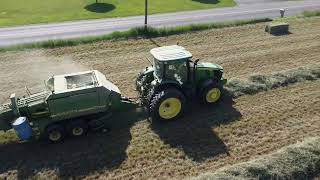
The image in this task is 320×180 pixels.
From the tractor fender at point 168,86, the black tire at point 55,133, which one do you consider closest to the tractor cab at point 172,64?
the tractor fender at point 168,86

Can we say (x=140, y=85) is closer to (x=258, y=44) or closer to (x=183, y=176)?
(x=183, y=176)

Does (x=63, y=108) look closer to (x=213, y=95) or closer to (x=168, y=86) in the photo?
(x=168, y=86)

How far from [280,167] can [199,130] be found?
3344mm

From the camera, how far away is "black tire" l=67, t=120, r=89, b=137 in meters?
12.9

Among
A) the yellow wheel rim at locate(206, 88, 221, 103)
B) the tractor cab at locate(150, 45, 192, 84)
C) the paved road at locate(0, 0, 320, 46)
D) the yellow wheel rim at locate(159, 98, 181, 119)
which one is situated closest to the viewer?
the yellow wheel rim at locate(159, 98, 181, 119)

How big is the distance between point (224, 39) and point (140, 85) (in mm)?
10761

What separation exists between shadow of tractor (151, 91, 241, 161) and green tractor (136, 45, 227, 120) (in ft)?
1.20

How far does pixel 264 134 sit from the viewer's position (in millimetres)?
13648

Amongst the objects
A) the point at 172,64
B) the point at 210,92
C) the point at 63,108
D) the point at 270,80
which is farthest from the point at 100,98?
the point at 270,80

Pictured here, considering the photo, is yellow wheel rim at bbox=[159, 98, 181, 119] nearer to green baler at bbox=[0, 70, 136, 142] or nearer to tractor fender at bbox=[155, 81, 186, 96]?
tractor fender at bbox=[155, 81, 186, 96]

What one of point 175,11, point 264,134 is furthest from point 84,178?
point 175,11

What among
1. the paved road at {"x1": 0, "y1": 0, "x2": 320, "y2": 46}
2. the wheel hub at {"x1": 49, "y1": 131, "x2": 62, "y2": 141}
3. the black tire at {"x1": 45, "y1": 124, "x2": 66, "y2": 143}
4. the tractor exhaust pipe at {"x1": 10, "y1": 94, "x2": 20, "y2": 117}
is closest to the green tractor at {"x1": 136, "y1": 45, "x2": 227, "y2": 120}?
the black tire at {"x1": 45, "y1": 124, "x2": 66, "y2": 143}

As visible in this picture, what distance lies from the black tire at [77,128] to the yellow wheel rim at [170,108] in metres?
2.76

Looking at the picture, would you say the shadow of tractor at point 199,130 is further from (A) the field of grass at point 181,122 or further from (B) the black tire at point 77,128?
(B) the black tire at point 77,128
